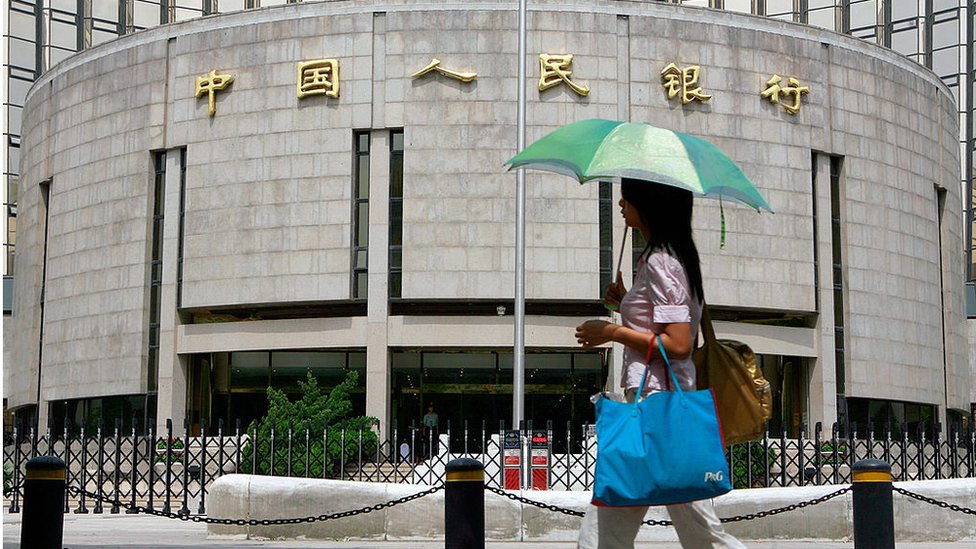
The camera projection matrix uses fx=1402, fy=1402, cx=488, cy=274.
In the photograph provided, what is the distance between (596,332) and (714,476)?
80 centimetres

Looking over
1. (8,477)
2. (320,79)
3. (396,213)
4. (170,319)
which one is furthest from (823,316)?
(8,477)

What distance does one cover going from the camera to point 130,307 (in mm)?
43156

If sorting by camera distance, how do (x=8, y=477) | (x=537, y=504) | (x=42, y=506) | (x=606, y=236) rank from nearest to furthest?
(x=42, y=506) < (x=537, y=504) < (x=8, y=477) < (x=606, y=236)

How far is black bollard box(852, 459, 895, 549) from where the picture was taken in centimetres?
823

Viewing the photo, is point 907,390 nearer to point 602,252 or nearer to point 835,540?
point 602,252

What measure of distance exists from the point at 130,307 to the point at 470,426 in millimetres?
11142

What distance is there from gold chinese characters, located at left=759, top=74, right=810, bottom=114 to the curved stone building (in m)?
0.06

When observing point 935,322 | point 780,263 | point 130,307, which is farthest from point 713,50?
point 130,307

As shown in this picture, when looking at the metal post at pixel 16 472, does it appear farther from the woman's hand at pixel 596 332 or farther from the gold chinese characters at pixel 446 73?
the gold chinese characters at pixel 446 73

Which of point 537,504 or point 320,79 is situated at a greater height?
point 320,79

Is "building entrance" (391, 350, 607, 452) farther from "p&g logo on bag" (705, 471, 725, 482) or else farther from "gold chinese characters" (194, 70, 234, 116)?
"p&g logo on bag" (705, 471, 725, 482)

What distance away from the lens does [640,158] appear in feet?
21.5

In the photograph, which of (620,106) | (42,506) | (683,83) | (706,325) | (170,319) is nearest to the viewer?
(706,325)

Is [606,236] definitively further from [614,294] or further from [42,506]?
[614,294]
